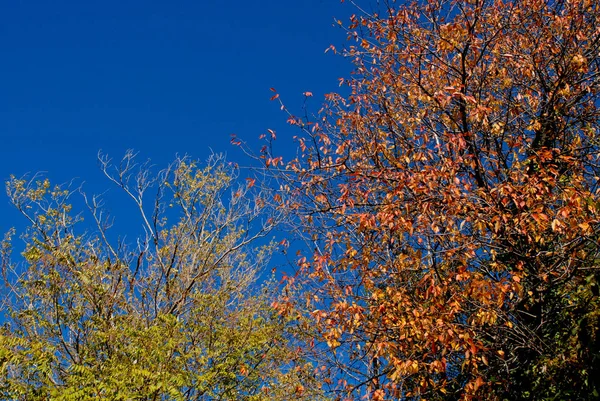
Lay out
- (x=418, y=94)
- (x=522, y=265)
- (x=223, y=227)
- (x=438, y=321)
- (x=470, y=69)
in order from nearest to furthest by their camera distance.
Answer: (x=438, y=321) → (x=522, y=265) → (x=470, y=69) → (x=418, y=94) → (x=223, y=227)

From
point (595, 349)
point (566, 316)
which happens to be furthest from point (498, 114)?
point (595, 349)

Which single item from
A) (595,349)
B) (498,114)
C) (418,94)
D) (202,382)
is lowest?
(595,349)

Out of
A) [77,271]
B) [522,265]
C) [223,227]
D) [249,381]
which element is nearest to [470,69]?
[522,265]

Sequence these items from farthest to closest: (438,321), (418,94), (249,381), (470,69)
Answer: (249,381), (418,94), (470,69), (438,321)

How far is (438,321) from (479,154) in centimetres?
256

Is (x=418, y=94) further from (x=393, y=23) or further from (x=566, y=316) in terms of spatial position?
(x=566, y=316)

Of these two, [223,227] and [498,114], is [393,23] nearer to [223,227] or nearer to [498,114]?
[498,114]

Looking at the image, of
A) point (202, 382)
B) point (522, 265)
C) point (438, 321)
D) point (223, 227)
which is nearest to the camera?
point (438, 321)

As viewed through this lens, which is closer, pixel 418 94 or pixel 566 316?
pixel 566 316

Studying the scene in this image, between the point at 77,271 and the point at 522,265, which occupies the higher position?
the point at 77,271

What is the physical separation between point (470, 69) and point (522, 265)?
244 cm

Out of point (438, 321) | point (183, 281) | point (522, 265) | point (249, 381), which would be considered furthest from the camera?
point (183, 281)

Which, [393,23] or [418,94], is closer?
[393,23]

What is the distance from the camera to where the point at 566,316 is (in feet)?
19.1
